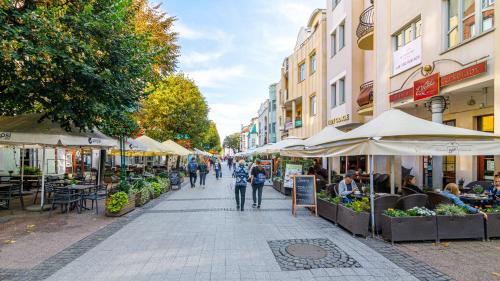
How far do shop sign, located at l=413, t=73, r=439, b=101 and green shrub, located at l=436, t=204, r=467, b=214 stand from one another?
477 centimetres

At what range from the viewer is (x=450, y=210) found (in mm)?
6781

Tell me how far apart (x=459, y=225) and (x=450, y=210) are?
322 millimetres

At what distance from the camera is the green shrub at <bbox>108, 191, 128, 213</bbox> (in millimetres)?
9586

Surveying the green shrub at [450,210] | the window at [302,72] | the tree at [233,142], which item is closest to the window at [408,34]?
the green shrub at [450,210]

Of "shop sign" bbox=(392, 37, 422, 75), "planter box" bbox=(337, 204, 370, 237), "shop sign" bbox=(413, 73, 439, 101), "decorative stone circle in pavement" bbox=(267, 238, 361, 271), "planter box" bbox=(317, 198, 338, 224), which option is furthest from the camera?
"shop sign" bbox=(392, 37, 422, 75)

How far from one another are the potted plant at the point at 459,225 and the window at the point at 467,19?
5256 millimetres

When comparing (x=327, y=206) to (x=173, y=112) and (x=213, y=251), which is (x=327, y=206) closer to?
(x=213, y=251)

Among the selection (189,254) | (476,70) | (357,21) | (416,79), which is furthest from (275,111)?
(189,254)

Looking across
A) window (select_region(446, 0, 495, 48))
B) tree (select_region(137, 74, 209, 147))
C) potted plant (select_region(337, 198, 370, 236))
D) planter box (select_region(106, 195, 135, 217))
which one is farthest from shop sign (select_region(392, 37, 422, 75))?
tree (select_region(137, 74, 209, 147))

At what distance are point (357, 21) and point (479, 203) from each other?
12876 millimetres

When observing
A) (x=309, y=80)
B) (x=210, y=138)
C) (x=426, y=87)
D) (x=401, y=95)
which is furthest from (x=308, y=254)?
(x=210, y=138)

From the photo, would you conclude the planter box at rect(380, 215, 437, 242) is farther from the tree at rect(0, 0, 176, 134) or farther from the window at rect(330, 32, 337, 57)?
the window at rect(330, 32, 337, 57)

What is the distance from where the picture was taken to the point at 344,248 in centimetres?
624

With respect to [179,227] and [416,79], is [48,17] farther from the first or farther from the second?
[416,79]
